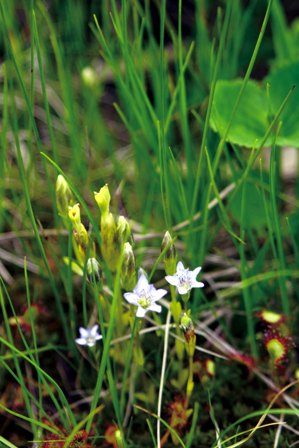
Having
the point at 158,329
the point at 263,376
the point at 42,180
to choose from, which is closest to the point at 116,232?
the point at 158,329

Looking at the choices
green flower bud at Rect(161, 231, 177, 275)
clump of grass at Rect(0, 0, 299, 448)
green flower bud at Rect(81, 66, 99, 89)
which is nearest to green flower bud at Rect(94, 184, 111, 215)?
clump of grass at Rect(0, 0, 299, 448)

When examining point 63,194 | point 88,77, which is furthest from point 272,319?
point 88,77

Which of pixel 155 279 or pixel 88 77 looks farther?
pixel 88 77

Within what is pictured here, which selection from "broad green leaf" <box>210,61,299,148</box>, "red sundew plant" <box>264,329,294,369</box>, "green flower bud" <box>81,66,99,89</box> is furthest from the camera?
"green flower bud" <box>81,66,99,89</box>

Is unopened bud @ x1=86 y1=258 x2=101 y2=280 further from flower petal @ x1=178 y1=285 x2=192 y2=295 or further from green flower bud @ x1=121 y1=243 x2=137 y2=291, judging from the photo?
flower petal @ x1=178 y1=285 x2=192 y2=295

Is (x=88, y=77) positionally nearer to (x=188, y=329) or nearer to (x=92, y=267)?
(x=92, y=267)

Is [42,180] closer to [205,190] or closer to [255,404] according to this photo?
[205,190]

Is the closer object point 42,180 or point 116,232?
point 116,232
